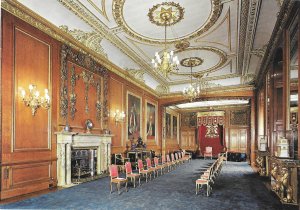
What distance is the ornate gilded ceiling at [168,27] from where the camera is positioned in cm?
638

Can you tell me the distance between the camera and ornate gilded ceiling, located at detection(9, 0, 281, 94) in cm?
638

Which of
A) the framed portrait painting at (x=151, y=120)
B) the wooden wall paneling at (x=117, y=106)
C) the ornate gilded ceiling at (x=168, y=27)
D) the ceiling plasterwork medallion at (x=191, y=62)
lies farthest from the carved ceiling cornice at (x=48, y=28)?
the framed portrait painting at (x=151, y=120)

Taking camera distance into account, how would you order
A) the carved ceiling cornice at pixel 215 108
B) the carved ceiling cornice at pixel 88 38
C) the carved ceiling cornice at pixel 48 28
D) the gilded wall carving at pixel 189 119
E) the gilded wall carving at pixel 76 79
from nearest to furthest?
the carved ceiling cornice at pixel 48 28 → the gilded wall carving at pixel 76 79 → the carved ceiling cornice at pixel 88 38 → the carved ceiling cornice at pixel 215 108 → the gilded wall carving at pixel 189 119

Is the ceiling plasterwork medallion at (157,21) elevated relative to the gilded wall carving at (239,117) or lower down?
elevated

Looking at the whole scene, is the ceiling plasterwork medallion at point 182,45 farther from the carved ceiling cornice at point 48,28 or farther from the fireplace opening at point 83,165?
the fireplace opening at point 83,165

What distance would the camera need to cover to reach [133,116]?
40.0 ft

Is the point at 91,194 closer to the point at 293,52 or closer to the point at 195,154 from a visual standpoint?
the point at 293,52

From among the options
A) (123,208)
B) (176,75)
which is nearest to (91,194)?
(123,208)

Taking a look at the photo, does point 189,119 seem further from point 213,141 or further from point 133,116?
point 133,116

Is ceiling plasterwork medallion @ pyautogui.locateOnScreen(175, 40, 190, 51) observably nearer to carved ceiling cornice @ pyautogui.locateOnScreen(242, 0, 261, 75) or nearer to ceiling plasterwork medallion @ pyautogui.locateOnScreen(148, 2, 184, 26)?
ceiling plasterwork medallion @ pyautogui.locateOnScreen(148, 2, 184, 26)

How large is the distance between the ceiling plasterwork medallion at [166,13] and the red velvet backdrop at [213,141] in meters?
14.1

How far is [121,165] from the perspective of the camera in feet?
32.3

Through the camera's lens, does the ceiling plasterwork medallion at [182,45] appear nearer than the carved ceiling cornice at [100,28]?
No

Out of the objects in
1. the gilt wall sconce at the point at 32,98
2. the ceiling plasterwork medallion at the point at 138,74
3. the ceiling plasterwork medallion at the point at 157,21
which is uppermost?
the ceiling plasterwork medallion at the point at 157,21
